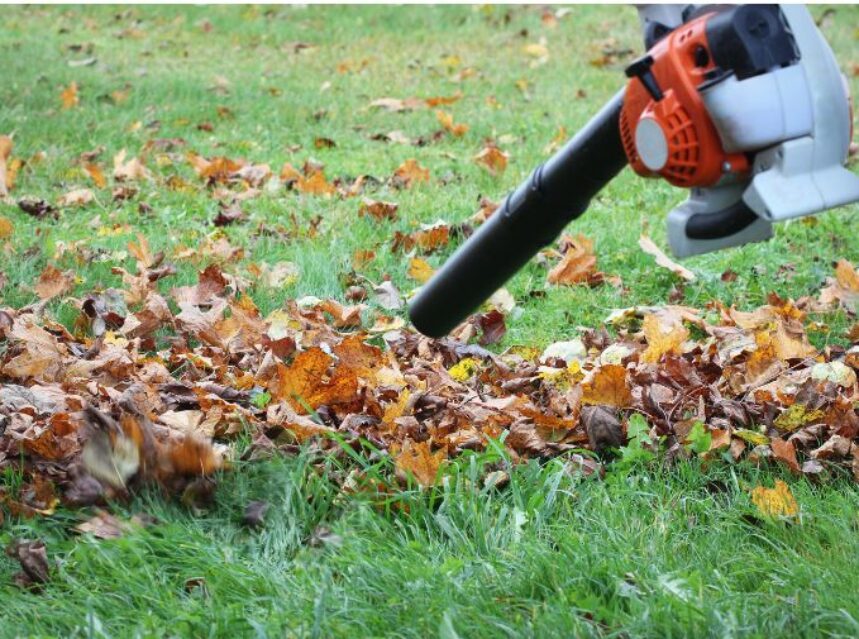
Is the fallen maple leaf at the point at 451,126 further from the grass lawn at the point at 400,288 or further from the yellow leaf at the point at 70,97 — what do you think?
the yellow leaf at the point at 70,97

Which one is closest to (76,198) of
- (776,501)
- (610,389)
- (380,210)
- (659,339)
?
(380,210)

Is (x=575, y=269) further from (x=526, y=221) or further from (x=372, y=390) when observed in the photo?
(x=526, y=221)

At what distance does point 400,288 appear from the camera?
3834 millimetres

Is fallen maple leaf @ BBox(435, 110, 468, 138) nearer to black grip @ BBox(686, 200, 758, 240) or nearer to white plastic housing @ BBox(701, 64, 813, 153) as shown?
black grip @ BBox(686, 200, 758, 240)

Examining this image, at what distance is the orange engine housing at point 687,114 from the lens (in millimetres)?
1470

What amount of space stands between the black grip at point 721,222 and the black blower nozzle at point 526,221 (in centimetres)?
20

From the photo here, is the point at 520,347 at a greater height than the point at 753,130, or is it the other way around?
the point at 753,130

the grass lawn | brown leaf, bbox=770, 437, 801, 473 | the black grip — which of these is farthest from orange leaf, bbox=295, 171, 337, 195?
the black grip

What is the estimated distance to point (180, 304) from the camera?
3445 millimetres

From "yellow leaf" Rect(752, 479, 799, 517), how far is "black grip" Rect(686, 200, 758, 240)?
82 centimetres

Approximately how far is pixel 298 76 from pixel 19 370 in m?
5.49

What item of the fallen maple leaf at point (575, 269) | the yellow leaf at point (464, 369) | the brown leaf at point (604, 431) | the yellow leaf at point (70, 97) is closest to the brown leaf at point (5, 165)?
the yellow leaf at point (70, 97)

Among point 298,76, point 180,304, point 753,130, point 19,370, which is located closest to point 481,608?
point 753,130

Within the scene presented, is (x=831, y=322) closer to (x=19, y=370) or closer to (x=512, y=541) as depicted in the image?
(x=512, y=541)
